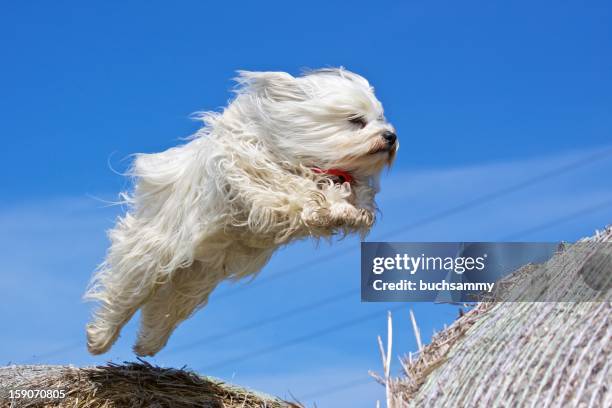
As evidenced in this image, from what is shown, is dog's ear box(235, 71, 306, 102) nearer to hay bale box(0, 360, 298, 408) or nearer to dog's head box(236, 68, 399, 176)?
dog's head box(236, 68, 399, 176)

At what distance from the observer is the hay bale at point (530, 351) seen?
508cm

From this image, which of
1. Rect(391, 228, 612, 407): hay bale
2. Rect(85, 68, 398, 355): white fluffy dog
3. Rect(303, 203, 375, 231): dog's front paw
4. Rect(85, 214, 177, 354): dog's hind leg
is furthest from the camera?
Rect(85, 214, 177, 354): dog's hind leg

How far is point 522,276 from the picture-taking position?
21.3ft

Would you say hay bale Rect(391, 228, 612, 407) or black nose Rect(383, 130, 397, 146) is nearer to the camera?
hay bale Rect(391, 228, 612, 407)

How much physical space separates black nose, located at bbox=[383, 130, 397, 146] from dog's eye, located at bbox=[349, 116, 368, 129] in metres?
0.26

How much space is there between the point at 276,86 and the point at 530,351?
268cm

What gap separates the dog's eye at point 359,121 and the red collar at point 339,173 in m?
0.34

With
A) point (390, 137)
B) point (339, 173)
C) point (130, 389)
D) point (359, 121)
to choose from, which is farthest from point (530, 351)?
point (130, 389)

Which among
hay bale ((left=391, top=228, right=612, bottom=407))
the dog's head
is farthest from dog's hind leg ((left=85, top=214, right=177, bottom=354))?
hay bale ((left=391, top=228, right=612, bottom=407))

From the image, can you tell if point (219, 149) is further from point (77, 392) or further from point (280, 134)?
point (77, 392)

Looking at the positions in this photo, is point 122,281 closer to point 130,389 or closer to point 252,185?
point 130,389

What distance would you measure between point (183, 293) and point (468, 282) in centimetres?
220

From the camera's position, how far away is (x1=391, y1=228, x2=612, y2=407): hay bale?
5.08m

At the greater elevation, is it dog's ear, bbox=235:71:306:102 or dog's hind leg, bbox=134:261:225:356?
dog's ear, bbox=235:71:306:102
